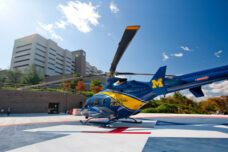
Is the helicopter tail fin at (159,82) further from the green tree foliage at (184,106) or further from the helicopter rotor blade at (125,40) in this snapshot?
the green tree foliage at (184,106)

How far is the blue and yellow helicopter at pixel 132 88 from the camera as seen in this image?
665 centimetres

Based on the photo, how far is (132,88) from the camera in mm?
9031

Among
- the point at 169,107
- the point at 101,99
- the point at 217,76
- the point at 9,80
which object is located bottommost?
the point at 169,107

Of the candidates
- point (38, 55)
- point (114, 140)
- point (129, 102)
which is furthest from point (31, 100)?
point (38, 55)

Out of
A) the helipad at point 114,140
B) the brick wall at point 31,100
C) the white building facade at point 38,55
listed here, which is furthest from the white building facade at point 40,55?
the helipad at point 114,140

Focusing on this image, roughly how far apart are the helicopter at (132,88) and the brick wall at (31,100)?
602 inches

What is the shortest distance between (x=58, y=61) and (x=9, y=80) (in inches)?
1750

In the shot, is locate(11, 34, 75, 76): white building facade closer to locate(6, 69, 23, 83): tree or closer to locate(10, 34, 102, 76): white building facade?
locate(10, 34, 102, 76): white building facade

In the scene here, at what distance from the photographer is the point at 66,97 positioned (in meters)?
26.0

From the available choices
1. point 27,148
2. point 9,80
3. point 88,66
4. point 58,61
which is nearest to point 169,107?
point 27,148

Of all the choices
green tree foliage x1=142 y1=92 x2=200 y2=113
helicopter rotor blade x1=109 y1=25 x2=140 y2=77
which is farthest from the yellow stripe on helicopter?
green tree foliage x1=142 y1=92 x2=200 y2=113

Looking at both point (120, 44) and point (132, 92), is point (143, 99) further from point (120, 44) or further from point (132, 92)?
point (120, 44)

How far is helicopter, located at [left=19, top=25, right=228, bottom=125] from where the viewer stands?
6.64 metres

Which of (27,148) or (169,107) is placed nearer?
(27,148)
